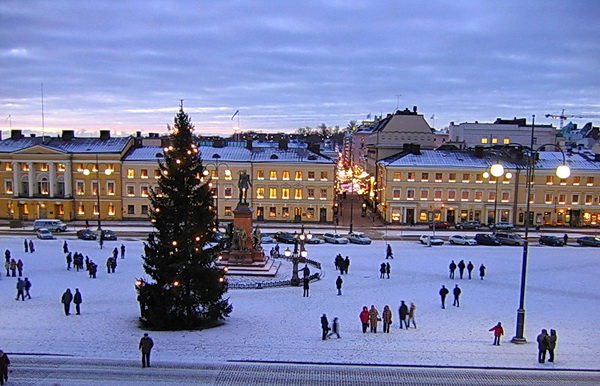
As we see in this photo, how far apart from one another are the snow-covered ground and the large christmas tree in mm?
1136

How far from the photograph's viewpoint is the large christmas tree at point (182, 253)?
23125 mm

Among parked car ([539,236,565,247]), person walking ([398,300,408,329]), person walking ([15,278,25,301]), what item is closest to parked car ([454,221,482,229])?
parked car ([539,236,565,247])

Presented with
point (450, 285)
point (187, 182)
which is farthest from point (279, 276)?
point (187, 182)

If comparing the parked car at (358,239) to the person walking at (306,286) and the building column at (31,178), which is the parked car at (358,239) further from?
the building column at (31,178)

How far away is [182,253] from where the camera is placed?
23594 millimetres

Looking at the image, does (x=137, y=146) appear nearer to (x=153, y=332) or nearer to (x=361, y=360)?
(x=153, y=332)

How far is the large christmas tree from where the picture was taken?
75.9ft

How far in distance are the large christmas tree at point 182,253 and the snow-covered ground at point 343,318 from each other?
1136 millimetres

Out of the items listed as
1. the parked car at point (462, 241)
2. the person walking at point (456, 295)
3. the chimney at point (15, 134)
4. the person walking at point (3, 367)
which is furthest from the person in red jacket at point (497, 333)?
the chimney at point (15, 134)

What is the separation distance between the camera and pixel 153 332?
877 inches

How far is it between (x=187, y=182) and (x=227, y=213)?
4868 cm

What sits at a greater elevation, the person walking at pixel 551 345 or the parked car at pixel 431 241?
the person walking at pixel 551 345

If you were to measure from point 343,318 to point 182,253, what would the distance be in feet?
27.3

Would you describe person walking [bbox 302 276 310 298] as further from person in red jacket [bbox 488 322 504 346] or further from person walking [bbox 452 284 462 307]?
person in red jacket [bbox 488 322 504 346]
